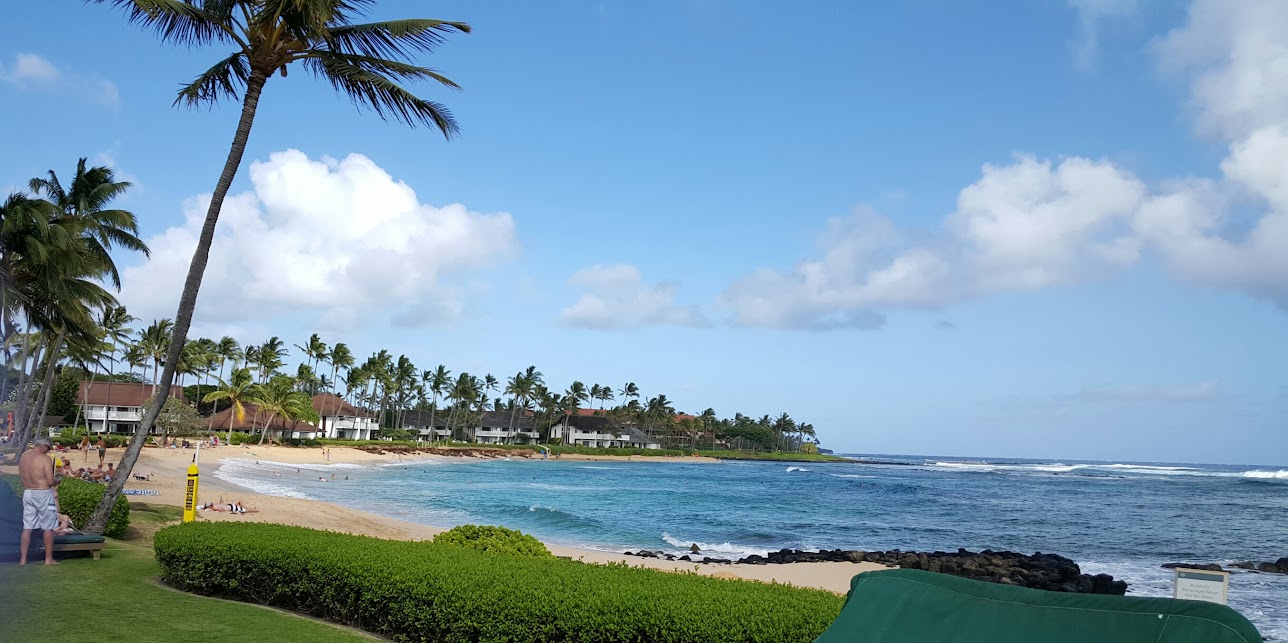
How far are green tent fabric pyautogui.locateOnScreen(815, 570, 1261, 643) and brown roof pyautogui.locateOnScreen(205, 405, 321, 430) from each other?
74.9 meters

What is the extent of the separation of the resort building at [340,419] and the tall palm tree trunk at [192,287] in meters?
78.8

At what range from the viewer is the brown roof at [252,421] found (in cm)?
7550

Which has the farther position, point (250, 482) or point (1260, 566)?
point (250, 482)

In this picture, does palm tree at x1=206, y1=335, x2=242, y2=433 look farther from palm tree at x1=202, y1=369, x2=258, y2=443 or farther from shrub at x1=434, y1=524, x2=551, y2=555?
shrub at x1=434, y1=524, x2=551, y2=555

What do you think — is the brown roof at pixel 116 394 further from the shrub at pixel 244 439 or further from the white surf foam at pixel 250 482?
the white surf foam at pixel 250 482

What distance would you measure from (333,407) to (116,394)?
2346cm

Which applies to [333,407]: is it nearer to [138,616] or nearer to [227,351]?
[227,351]

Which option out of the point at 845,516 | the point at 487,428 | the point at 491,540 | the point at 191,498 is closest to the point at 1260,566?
the point at 845,516

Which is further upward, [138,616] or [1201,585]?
[1201,585]

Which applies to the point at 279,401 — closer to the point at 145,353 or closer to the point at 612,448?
the point at 145,353

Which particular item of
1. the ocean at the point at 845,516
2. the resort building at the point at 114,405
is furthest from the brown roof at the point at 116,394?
the ocean at the point at 845,516

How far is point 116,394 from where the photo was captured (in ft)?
234

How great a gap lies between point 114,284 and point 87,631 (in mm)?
21545

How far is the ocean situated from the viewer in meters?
27.5
